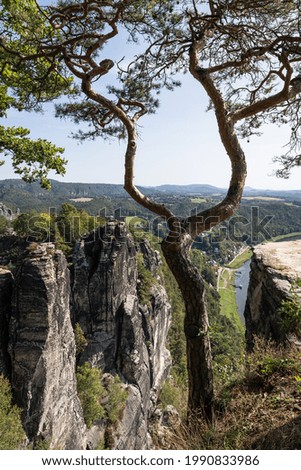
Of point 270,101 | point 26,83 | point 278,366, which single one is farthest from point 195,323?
point 26,83

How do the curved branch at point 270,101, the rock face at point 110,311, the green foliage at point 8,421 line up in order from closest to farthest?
the curved branch at point 270,101 < the green foliage at point 8,421 < the rock face at point 110,311

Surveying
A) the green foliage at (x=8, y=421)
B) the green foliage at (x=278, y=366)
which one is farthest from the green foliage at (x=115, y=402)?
the green foliage at (x=278, y=366)

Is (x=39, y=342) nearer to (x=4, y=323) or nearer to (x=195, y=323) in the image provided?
(x=4, y=323)

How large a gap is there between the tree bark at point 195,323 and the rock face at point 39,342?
9.62m

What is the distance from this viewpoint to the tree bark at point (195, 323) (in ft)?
12.3

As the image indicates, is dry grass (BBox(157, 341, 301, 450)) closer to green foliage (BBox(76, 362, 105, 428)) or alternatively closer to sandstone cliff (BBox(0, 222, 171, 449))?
sandstone cliff (BBox(0, 222, 171, 449))

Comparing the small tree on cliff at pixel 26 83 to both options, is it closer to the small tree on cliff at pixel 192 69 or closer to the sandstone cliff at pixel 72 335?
the small tree on cliff at pixel 192 69

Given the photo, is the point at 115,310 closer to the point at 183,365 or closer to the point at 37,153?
the point at 37,153

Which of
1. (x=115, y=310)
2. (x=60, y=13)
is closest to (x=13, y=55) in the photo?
(x=60, y=13)

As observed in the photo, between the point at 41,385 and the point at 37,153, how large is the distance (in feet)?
31.2

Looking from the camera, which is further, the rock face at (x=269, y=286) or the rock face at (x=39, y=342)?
the rock face at (x=39, y=342)

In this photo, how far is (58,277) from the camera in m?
13.1

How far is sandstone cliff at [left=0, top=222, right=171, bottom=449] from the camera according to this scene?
39.4 feet

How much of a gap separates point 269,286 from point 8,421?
1071cm
